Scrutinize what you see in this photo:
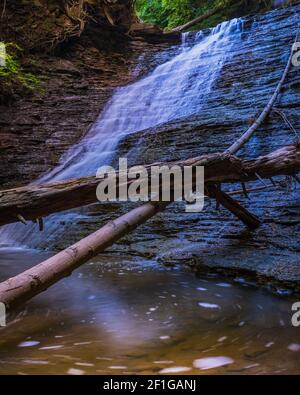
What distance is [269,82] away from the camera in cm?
800

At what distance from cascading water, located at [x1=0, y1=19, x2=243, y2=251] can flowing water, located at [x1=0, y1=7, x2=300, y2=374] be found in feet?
4.88

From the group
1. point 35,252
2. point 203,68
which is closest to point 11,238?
point 35,252

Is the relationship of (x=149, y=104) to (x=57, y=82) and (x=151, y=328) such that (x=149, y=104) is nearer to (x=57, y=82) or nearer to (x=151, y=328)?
(x=57, y=82)

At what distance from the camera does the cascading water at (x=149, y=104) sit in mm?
7880

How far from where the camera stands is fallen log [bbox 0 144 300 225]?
3.03 meters

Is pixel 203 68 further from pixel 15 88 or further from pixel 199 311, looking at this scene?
pixel 199 311

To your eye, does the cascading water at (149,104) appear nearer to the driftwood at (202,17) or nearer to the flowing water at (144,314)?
the flowing water at (144,314)

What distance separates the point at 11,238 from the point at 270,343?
560 centimetres

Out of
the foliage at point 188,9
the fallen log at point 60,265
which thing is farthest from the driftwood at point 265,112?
the foliage at point 188,9

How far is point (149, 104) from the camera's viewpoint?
10.5m

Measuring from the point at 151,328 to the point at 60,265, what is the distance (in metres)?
0.83

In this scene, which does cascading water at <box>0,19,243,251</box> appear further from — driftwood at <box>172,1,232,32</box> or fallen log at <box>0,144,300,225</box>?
driftwood at <box>172,1,232,32</box>

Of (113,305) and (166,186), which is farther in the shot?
(166,186)

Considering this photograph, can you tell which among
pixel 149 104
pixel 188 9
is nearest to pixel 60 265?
pixel 149 104
